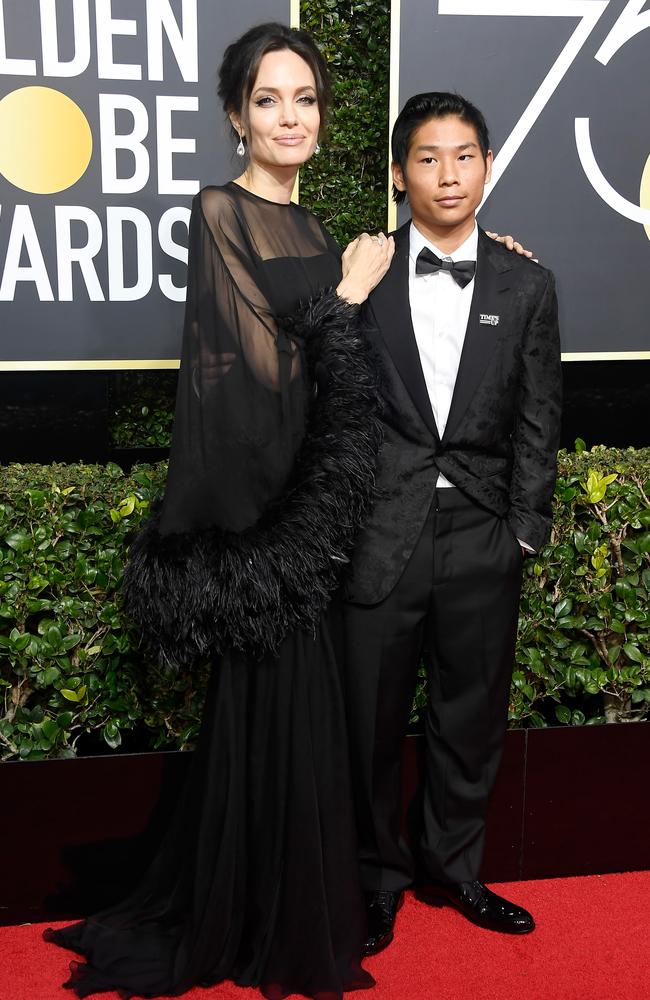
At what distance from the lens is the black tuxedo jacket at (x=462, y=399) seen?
2268 millimetres

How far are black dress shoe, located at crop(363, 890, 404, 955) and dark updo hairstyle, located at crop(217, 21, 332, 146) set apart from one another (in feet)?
6.22

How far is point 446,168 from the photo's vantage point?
2.19 m

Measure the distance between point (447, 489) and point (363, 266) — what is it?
0.56 m

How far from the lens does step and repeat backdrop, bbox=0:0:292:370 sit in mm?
3074

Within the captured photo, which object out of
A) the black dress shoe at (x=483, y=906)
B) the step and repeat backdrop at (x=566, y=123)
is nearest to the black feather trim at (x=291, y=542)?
the black dress shoe at (x=483, y=906)

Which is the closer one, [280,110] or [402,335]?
[280,110]

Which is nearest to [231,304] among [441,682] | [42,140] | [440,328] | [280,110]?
[280,110]

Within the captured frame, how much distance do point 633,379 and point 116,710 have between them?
2858 mm

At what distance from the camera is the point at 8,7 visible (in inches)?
118

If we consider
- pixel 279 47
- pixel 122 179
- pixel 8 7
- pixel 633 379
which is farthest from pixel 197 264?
pixel 633 379

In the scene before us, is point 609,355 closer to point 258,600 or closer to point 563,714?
point 563,714

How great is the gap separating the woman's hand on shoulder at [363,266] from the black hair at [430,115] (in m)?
0.20

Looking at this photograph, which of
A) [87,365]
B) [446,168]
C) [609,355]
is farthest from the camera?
[609,355]

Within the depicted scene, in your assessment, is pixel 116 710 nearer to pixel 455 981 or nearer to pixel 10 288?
pixel 455 981
